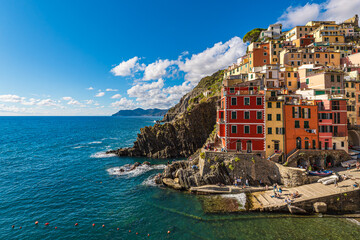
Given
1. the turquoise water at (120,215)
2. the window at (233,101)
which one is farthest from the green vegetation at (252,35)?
the turquoise water at (120,215)

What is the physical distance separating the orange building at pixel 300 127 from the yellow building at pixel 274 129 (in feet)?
3.20

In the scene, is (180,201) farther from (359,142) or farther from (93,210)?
(359,142)

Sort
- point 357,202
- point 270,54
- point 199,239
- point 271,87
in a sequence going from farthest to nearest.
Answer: point 270,54, point 271,87, point 357,202, point 199,239

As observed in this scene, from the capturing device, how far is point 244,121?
113ft

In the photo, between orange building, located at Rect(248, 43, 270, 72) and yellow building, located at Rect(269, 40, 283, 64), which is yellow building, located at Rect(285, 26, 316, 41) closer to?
yellow building, located at Rect(269, 40, 283, 64)

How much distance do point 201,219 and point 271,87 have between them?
3833cm

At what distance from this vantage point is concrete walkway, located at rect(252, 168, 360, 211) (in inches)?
1009

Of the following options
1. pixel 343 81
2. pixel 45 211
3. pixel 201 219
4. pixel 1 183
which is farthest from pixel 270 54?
pixel 1 183

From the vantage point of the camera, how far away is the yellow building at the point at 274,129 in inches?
1315

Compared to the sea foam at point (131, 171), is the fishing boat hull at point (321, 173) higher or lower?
higher

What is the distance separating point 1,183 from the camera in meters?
40.3

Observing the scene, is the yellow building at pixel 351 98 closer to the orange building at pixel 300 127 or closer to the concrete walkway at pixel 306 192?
the orange building at pixel 300 127

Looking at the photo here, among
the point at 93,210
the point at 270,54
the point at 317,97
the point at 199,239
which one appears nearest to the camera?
the point at 199,239

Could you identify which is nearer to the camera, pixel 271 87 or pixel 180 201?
pixel 180 201
